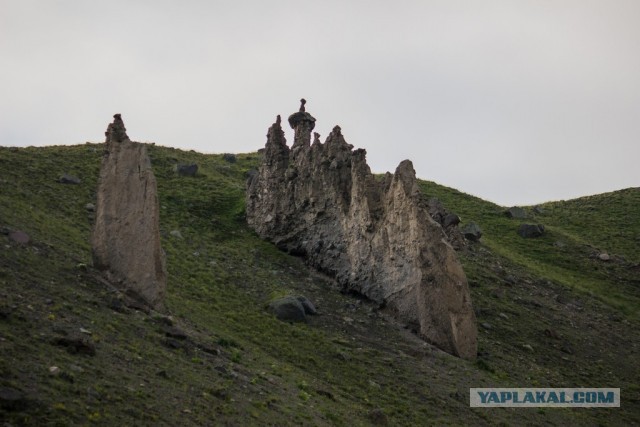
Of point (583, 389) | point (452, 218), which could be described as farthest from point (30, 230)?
point (452, 218)

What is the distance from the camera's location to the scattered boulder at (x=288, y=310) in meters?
40.0

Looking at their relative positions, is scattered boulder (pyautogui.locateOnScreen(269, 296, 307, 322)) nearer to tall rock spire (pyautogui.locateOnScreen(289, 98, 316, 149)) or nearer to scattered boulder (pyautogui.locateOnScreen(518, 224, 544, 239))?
tall rock spire (pyautogui.locateOnScreen(289, 98, 316, 149))

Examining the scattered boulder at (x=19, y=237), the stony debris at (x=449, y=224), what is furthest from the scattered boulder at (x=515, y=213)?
the scattered boulder at (x=19, y=237)

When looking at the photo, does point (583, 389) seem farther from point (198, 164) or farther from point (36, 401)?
point (198, 164)

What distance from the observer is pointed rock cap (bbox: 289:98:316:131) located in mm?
58381

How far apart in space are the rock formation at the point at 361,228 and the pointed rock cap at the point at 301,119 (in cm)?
9

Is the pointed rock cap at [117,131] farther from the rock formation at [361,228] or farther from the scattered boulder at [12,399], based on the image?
the rock formation at [361,228]

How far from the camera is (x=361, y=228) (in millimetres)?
47062

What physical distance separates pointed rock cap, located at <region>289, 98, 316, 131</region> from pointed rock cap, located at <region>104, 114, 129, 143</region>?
25735 millimetres

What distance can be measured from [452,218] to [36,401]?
48425 millimetres

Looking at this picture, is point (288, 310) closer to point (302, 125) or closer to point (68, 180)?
point (302, 125)

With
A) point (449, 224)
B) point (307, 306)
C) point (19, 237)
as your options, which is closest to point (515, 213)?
point (449, 224)

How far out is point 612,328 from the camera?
5159cm

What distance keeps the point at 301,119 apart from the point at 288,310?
2275 cm
